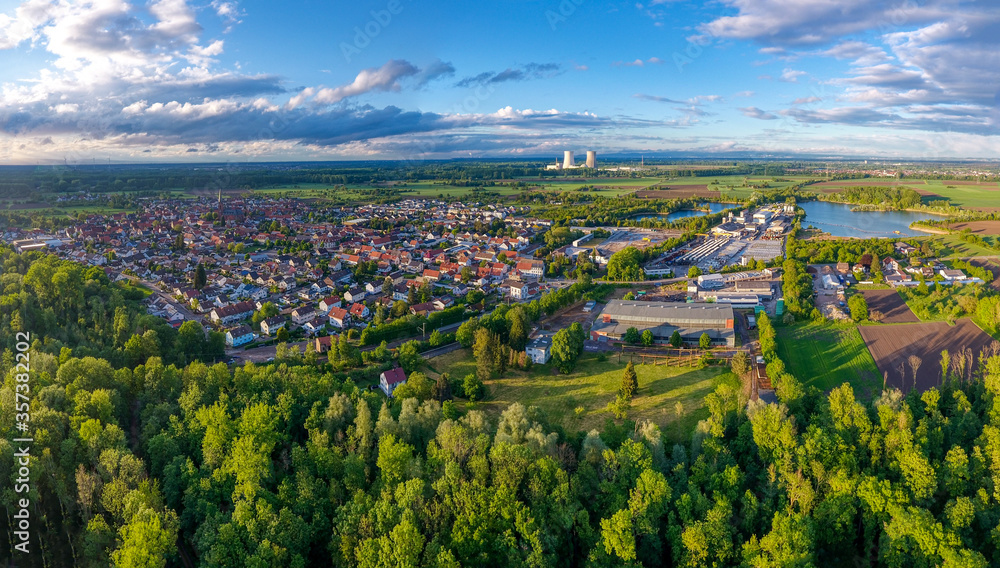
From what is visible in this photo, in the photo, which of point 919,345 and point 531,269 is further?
point 531,269

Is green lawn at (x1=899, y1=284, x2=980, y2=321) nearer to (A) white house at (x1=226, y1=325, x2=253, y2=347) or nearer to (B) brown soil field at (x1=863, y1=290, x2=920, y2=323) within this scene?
(B) brown soil field at (x1=863, y1=290, x2=920, y2=323)

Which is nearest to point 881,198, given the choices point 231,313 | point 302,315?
point 302,315

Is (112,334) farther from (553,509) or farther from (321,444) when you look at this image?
(553,509)

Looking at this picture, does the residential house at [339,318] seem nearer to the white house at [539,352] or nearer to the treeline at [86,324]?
the treeline at [86,324]

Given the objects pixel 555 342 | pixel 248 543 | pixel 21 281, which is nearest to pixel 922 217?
pixel 555 342

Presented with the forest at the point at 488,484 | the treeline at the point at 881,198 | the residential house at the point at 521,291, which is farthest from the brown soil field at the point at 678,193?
the forest at the point at 488,484

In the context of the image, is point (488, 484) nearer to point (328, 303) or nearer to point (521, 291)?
point (328, 303)
